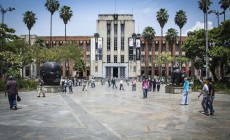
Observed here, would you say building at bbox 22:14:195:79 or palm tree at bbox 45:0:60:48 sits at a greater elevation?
palm tree at bbox 45:0:60:48

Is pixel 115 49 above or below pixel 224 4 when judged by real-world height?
below

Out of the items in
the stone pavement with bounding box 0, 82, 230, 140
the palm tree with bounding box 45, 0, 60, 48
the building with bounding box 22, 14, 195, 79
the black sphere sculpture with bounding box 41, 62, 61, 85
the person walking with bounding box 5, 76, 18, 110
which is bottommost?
the stone pavement with bounding box 0, 82, 230, 140

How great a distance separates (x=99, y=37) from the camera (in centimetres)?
7588

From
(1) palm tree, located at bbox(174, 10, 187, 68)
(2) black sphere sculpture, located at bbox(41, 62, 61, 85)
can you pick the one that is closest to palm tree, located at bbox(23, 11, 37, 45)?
(1) palm tree, located at bbox(174, 10, 187, 68)

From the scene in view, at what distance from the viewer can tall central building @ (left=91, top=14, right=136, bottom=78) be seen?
76.9 m

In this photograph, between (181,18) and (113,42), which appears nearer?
(181,18)

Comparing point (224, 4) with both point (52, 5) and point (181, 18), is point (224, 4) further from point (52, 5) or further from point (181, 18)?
point (52, 5)

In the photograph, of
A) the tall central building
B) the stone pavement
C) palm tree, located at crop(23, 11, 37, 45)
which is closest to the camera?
the stone pavement

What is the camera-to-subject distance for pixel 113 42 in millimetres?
77250

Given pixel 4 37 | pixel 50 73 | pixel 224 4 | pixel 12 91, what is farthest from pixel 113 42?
pixel 12 91

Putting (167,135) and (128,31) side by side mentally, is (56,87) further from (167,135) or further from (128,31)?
(128,31)

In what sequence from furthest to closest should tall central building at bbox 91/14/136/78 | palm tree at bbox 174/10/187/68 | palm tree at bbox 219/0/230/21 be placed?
tall central building at bbox 91/14/136/78 → palm tree at bbox 174/10/187/68 → palm tree at bbox 219/0/230/21

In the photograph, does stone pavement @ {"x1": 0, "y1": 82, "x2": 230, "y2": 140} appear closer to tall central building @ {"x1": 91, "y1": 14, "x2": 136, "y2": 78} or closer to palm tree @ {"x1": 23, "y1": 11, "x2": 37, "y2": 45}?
palm tree @ {"x1": 23, "y1": 11, "x2": 37, "y2": 45}

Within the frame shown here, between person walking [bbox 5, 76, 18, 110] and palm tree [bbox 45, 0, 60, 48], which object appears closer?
person walking [bbox 5, 76, 18, 110]
